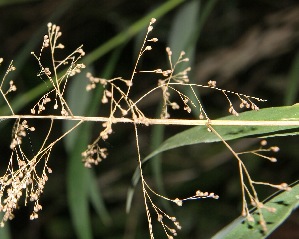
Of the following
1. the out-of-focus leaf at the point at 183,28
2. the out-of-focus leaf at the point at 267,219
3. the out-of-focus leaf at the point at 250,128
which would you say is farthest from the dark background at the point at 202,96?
the out-of-focus leaf at the point at 267,219

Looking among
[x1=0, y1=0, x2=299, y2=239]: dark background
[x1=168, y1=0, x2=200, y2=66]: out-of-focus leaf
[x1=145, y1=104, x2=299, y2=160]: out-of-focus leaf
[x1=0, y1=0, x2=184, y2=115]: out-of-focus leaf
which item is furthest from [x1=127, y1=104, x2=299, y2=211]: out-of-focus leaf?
[x1=0, y1=0, x2=299, y2=239]: dark background

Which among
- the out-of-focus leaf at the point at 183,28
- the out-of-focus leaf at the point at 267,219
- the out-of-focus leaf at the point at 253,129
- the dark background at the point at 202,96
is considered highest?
the out-of-focus leaf at the point at 183,28

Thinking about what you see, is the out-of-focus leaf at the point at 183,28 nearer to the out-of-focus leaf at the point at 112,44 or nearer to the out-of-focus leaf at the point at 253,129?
the out-of-focus leaf at the point at 112,44

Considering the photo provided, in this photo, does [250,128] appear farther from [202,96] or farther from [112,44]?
Answer: [202,96]

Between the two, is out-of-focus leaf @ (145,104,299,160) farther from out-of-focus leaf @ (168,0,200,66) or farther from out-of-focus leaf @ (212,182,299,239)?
out-of-focus leaf @ (168,0,200,66)

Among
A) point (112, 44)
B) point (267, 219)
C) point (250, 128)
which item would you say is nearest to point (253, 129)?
point (250, 128)
